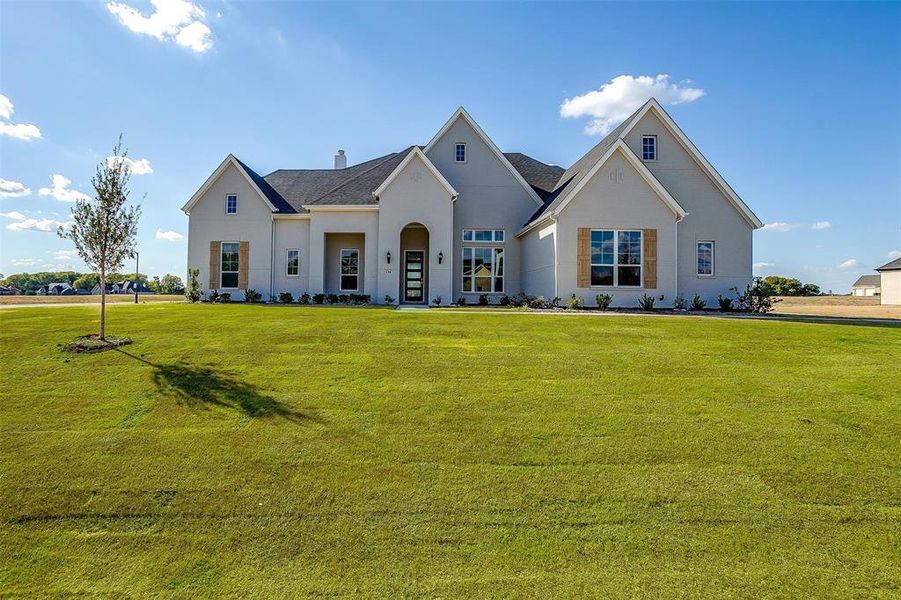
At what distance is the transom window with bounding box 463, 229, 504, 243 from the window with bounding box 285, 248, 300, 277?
792 cm

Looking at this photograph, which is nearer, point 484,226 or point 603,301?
point 603,301

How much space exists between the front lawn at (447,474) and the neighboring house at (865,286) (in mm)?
80332

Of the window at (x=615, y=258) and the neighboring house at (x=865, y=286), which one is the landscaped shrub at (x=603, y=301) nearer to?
the window at (x=615, y=258)

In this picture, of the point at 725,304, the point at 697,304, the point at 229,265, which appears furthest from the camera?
the point at 229,265

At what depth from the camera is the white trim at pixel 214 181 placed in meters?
22.1

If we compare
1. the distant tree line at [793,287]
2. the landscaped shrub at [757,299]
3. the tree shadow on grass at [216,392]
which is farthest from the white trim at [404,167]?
the distant tree line at [793,287]

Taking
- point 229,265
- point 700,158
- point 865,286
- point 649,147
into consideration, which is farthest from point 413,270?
point 865,286

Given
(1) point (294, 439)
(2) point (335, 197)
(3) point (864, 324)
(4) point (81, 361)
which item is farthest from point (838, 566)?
(2) point (335, 197)

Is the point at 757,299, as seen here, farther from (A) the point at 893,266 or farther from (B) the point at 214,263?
(A) the point at 893,266

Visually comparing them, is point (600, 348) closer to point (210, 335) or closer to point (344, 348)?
point (344, 348)

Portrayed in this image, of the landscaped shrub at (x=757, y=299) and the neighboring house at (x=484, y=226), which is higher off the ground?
the neighboring house at (x=484, y=226)

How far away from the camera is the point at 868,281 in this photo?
232 ft

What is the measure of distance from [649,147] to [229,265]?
64.4ft

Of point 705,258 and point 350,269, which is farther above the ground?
point 705,258
